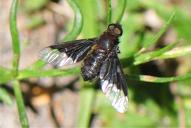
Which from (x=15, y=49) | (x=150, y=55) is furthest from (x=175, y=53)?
(x=15, y=49)

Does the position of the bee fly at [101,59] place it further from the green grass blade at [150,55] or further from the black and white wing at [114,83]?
the green grass blade at [150,55]

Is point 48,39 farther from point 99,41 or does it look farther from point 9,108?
point 99,41

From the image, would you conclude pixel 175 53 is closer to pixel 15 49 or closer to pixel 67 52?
pixel 67 52

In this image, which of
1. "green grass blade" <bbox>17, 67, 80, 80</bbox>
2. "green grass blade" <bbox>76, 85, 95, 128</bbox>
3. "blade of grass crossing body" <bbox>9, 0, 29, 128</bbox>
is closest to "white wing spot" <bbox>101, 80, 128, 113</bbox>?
"green grass blade" <bbox>17, 67, 80, 80</bbox>

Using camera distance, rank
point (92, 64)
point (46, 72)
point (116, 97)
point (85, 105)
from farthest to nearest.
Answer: point (85, 105) → point (46, 72) → point (92, 64) → point (116, 97)

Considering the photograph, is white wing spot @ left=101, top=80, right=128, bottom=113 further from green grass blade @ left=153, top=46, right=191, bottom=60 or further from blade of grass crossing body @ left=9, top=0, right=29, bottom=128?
blade of grass crossing body @ left=9, top=0, right=29, bottom=128

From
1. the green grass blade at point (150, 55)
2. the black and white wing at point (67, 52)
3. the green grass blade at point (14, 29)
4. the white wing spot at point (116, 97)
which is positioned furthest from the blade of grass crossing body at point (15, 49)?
the green grass blade at point (150, 55)

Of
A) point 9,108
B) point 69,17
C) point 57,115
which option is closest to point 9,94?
point 9,108
